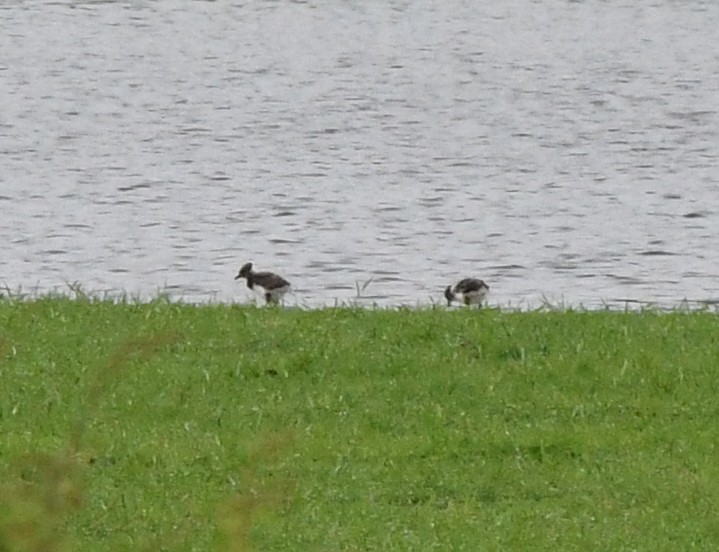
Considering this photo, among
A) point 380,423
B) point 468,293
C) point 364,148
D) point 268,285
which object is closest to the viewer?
point 380,423

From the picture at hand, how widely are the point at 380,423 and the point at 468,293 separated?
172 inches

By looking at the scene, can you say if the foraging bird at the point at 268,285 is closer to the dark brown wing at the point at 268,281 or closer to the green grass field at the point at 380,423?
the dark brown wing at the point at 268,281

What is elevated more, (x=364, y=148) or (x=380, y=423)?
(x=380, y=423)

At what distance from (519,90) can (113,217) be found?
39.1 ft

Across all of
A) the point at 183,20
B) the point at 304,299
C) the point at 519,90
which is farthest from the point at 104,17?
the point at 304,299

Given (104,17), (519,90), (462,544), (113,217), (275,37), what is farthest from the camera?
(104,17)

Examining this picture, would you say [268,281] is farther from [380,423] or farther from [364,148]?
[364,148]

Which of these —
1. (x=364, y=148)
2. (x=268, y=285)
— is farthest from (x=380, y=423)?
(x=364, y=148)

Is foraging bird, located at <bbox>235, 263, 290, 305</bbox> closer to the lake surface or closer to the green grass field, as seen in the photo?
the lake surface

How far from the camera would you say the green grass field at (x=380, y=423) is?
8047mm

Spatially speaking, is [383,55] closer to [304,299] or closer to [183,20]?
[183,20]

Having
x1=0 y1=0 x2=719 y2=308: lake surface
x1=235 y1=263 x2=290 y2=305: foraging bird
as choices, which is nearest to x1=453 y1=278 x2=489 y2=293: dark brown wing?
x1=0 y1=0 x2=719 y2=308: lake surface

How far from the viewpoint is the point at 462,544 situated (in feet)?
25.7

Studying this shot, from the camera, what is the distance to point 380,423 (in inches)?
372
